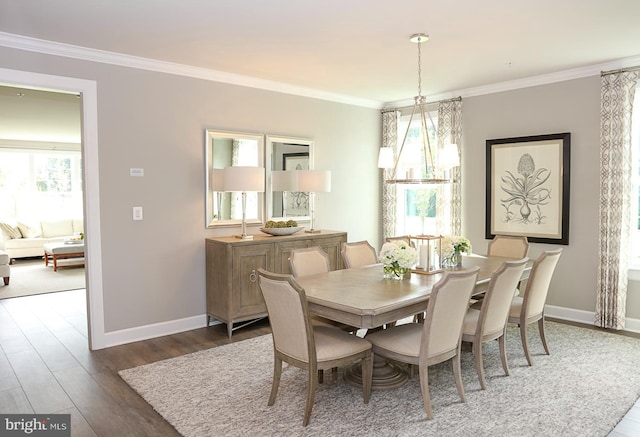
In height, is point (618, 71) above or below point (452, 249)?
above

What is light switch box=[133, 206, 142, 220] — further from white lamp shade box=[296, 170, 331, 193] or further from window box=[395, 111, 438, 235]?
window box=[395, 111, 438, 235]

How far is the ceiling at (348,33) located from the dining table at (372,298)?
74.9 inches

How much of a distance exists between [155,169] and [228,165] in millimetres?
795

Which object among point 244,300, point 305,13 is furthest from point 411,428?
point 305,13

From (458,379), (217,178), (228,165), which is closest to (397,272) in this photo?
(458,379)

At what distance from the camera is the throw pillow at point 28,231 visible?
9578 millimetres

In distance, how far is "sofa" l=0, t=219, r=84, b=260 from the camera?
30.3 ft

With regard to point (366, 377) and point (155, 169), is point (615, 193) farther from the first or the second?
point (155, 169)

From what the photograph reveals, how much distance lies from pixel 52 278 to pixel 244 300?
4.70 metres

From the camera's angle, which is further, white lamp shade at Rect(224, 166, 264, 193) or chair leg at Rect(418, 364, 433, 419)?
white lamp shade at Rect(224, 166, 264, 193)

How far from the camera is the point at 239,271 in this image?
457cm

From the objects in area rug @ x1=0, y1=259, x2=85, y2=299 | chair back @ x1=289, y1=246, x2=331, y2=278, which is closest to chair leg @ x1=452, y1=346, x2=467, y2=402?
chair back @ x1=289, y1=246, x2=331, y2=278

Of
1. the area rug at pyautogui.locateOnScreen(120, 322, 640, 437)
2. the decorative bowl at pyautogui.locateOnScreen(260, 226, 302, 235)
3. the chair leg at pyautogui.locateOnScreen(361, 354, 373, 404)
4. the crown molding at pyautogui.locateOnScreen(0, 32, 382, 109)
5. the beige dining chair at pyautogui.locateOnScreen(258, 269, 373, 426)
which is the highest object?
Answer: the crown molding at pyautogui.locateOnScreen(0, 32, 382, 109)

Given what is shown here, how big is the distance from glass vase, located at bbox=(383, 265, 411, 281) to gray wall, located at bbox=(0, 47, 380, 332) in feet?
7.23
